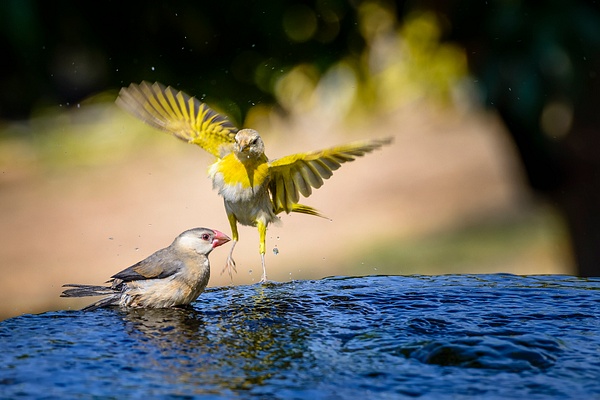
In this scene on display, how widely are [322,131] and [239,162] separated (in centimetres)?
924

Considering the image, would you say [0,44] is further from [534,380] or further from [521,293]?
[534,380]

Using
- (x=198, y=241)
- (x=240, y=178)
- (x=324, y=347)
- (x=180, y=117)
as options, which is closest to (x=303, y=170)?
(x=240, y=178)

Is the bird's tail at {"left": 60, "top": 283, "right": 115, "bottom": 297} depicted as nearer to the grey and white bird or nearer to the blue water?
the grey and white bird

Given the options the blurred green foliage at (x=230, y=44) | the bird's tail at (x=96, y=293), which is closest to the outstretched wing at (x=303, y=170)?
the bird's tail at (x=96, y=293)

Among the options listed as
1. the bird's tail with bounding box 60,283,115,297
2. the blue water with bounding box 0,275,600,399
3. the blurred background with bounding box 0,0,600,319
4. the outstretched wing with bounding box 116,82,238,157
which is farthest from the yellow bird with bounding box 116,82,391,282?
the bird's tail with bounding box 60,283,115,297

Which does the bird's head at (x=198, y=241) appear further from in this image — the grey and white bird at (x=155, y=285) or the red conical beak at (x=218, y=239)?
the grey and white bird at (x=155, y=285)

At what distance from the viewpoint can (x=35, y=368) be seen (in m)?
3.26

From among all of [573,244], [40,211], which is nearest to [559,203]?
[573,244]

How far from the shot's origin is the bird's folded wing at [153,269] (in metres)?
4.61

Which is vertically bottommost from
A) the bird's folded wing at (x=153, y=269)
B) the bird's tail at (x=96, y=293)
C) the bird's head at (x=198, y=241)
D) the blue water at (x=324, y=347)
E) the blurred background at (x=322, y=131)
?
the blue water at (x=324, y=347)

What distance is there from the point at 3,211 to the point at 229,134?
31.2ft

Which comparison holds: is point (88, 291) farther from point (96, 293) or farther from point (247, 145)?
point (247, 145)

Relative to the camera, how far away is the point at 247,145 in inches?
230

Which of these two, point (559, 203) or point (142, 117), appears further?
point (559, 203)
